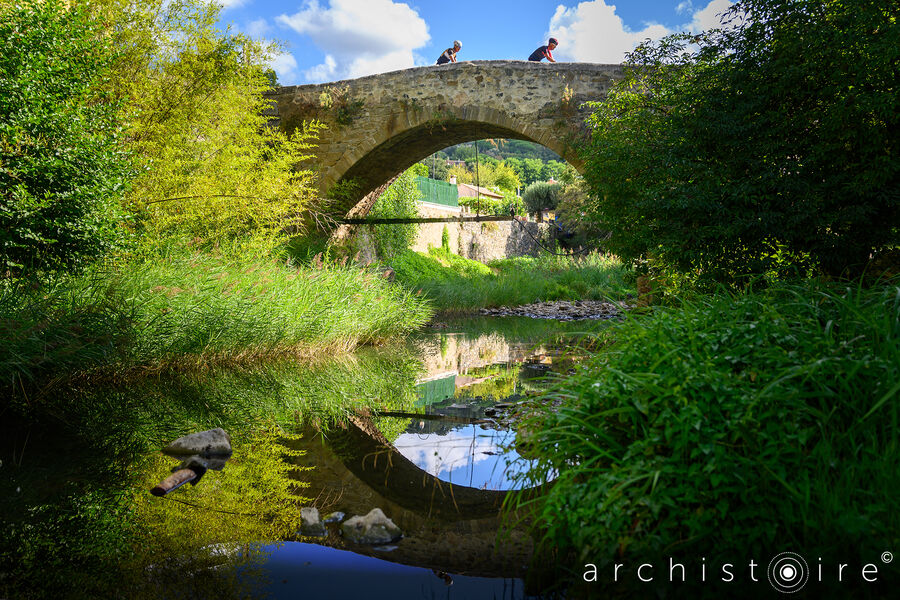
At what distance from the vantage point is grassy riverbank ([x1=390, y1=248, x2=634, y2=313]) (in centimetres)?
1323

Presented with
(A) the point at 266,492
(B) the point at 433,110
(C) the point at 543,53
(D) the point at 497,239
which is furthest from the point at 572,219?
(A) the point at 266,492

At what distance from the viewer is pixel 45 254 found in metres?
4.54

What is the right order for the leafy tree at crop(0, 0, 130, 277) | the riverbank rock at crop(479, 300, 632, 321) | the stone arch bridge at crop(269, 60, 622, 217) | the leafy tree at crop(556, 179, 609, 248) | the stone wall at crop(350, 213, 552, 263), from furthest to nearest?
the stone wall at crop(350, 213, 552, 263), the leafy tree at crop(556, 179, 609, 248), the riverbank rock at crop(479, 300, 632, 321), the stone arch bridge at crop(269, 60, 622, 217), the leafy tree at crop(0, 0, 130, 277)

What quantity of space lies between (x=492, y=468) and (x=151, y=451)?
1808mm

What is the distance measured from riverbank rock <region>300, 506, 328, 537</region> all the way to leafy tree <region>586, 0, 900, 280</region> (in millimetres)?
3091

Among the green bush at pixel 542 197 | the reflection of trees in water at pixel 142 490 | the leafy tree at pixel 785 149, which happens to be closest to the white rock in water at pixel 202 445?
the reflection of trees in water at pixel 142 490

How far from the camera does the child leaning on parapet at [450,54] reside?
1135 cm

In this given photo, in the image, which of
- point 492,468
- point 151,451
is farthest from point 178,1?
point 492,468

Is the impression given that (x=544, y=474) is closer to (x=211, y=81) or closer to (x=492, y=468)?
(x=492, y=468)

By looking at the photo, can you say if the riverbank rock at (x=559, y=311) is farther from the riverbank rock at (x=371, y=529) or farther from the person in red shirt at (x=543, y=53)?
the riverbank rock at (x=371, y=529)

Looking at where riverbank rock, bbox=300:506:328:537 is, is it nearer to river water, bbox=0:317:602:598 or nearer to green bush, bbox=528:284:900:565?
river water, bbox=0:317:602:598

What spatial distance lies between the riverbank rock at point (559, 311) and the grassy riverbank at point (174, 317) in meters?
6.18

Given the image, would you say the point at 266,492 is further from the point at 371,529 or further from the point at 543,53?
the point at 543,53

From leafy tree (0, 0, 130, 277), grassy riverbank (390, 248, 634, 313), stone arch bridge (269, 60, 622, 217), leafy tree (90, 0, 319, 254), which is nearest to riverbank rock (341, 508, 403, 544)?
leafy tree (0, 0, 130, 277)
